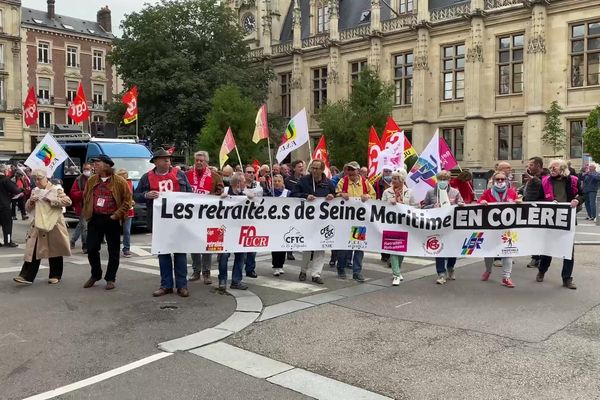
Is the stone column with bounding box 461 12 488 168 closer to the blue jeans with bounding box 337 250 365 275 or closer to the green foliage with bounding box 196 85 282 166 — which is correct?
the green foliage with bounding box 196 85 282 166

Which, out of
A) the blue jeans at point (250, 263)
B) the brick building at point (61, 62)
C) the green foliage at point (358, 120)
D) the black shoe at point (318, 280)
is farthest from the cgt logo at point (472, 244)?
the brick building at point (61, 62)

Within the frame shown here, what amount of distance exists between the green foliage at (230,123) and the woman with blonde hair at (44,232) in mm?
24271

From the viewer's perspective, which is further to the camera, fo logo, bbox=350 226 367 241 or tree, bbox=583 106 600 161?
tree, bbox=583 106 600 161

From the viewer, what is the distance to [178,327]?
623 cm

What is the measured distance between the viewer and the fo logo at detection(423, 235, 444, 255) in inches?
339

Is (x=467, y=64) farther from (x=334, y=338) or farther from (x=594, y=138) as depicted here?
(x=334, y=338)

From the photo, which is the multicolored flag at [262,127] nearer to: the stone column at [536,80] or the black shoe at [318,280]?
the black shoe at [318,280]

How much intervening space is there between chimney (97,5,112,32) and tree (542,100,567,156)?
182 feet

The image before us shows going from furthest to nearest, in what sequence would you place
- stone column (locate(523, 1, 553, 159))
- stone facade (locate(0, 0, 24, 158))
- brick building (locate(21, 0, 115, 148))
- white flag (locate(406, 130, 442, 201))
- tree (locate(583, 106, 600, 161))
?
brick building (locate(21, 0, 115, 148)) < stone facade (locate(0, 0, 24, 158)) < stone column (locate(523, 1, 553, 159)) < tree (locate(583, 106, 600, 161)) < white flag (locate(406, 130, 442, 201))

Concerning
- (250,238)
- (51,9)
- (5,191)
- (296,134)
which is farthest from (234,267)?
(51,9)

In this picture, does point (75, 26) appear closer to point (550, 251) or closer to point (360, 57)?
point (360, 57)

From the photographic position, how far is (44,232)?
8406 mm

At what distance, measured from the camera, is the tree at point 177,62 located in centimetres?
3822

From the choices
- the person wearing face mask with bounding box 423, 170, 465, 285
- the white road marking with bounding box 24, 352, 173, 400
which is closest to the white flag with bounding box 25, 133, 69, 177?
the person wearing face mask with bounding box 423, 170, 465, 285
